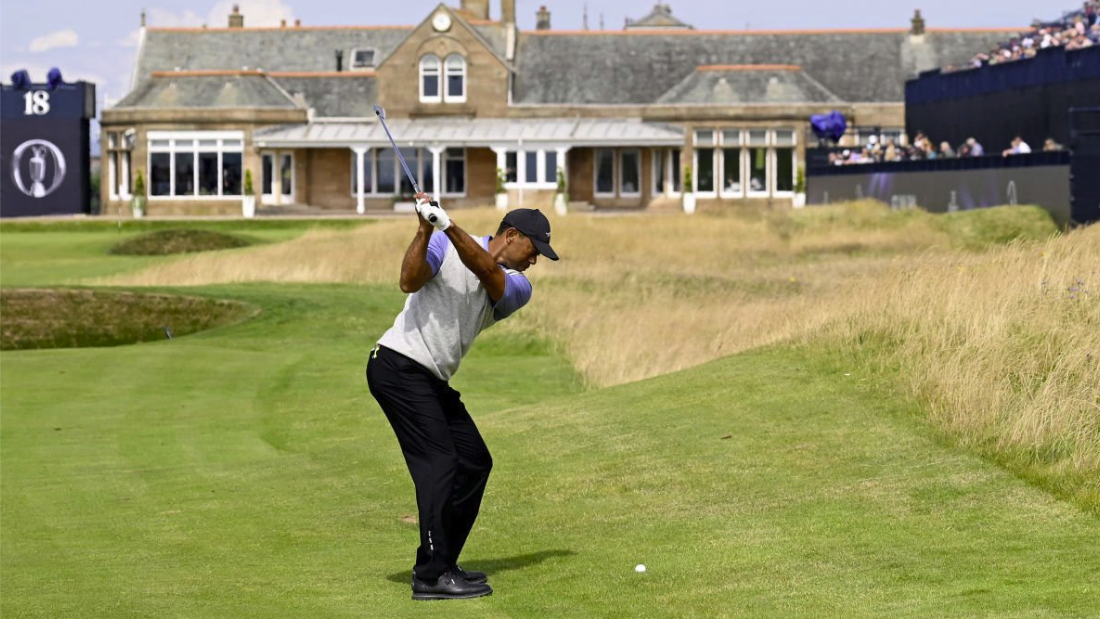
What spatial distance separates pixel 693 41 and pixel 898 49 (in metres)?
8.48

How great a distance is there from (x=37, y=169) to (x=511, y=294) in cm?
6947

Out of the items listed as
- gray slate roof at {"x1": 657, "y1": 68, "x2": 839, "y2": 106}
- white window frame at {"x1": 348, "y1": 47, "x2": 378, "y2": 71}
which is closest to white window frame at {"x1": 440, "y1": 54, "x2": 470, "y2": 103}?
white window frame at {"x1": 348, "y1": 47, "x2": 378, "y2": 71}

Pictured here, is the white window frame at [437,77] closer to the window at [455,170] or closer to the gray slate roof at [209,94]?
the window at [455,170]

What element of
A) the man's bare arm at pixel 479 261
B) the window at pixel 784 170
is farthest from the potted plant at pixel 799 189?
the man's bare arm at pixel 479 261

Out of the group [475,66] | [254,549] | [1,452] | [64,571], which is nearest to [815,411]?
[254,549]

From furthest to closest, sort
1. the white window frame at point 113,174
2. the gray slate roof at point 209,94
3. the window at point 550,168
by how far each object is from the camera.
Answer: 1. the white window frame at point 113,174
2. the gray slate roof at point 209,94
3. the window at point 550,168

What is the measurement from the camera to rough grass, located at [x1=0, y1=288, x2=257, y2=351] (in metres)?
29.3

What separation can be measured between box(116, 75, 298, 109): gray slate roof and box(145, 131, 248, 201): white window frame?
44.5 inches

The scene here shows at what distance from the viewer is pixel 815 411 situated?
43.8ft

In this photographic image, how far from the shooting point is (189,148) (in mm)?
72500

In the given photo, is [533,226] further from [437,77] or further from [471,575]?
[437,77]

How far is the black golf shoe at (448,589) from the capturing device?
8914 millimetres

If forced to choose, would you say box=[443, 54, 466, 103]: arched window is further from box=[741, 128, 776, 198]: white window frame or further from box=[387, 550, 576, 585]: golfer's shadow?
box=[387, 550, 576, 585]: golfer's shadow

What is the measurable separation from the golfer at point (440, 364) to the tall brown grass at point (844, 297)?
11.3 ft
